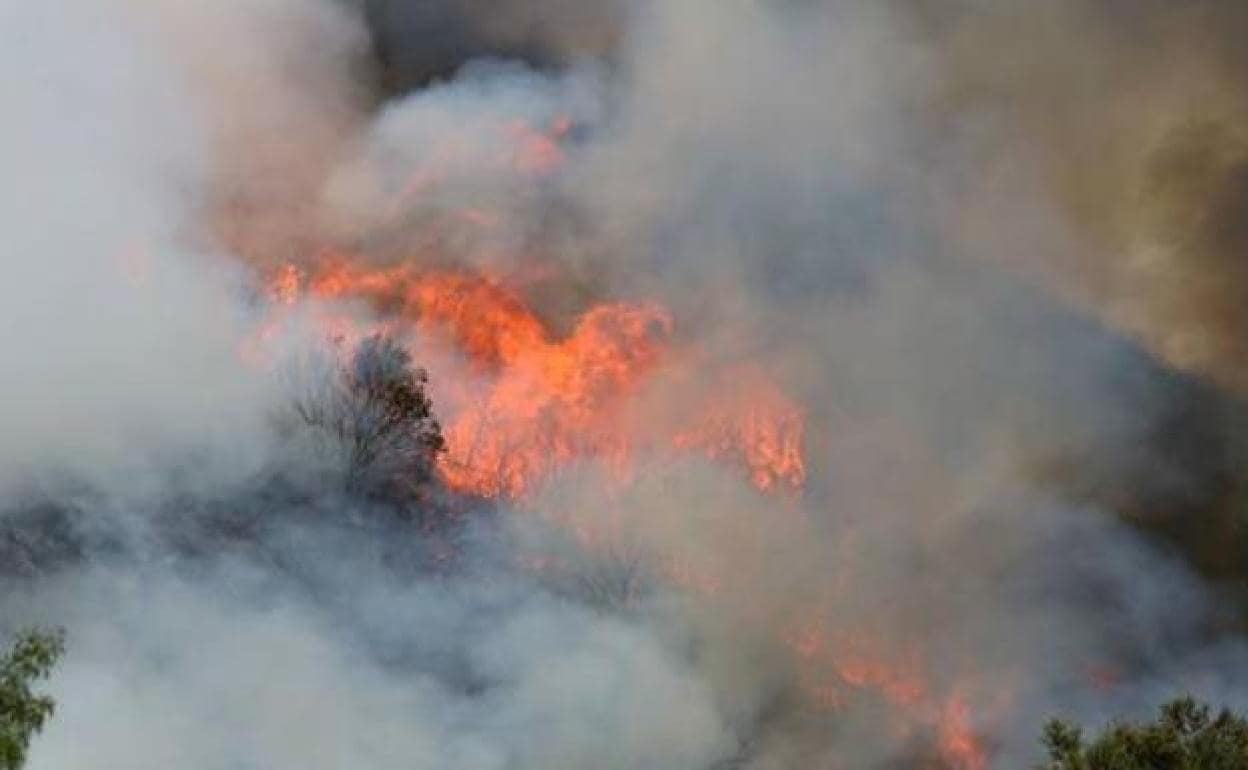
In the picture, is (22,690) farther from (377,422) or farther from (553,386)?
(553,386)

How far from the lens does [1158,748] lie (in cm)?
2733

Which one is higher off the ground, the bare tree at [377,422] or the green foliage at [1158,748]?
the bare tree at [377,422]

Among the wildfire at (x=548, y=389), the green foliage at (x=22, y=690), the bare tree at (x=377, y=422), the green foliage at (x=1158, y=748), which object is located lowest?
the green foliage at (x=22, y=690)

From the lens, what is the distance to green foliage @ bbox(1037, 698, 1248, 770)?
2688cm

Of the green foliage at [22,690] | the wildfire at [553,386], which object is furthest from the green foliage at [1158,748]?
the wildfire at [553,386]

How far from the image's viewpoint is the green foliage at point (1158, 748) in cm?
2688

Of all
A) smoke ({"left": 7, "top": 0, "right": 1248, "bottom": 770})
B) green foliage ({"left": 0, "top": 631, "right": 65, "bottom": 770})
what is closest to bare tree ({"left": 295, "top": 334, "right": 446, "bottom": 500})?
smoke ({"left": 7, "top": 0, "right": 1248, "bottom": 770})

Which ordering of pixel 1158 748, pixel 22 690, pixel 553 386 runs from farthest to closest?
pixel 553 386
pixel 1158 748
pixel 22 690

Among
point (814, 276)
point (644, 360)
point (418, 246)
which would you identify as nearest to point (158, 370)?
point (418, 246)

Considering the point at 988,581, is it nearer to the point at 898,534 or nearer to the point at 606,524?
the point at 898,534

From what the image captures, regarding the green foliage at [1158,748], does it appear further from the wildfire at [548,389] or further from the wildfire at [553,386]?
the wildfire at [548,389]

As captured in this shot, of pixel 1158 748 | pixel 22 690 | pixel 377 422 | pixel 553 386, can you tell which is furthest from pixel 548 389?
pixel 22 690

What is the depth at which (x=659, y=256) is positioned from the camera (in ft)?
230

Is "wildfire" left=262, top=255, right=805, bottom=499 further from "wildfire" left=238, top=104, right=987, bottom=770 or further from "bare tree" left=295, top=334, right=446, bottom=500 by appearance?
"bare tree" left=295, top=334, right=446, bottom=500
